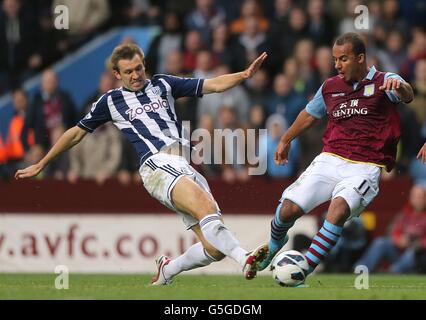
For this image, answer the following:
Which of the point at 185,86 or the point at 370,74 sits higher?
the point at 370,74

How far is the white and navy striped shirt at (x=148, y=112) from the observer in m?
11.0

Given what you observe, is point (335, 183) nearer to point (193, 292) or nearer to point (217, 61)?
point (193, 292)

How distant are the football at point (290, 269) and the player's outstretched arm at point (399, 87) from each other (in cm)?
164

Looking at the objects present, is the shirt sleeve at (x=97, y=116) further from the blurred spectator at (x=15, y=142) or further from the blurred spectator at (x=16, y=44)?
the blurred spectator at (x=16, y=44)

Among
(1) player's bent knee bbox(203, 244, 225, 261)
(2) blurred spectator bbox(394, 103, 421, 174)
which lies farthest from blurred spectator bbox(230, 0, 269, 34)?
(1) player's bent knee bbox(203, 244, 225, 261)

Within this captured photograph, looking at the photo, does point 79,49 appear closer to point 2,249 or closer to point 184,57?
point 184,57

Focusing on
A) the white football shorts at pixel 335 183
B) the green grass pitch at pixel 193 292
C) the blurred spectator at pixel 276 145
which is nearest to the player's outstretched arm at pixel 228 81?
the white football shorts at pixel 335 183

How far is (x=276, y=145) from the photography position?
54.0 feet

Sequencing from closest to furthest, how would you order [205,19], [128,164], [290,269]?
[290,269] < [128,164] < [205,19]

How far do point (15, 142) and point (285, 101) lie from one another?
3922 millimetres

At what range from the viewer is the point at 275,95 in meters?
17.6

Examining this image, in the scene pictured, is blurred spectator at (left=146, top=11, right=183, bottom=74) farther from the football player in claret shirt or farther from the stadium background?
the football player in claret shirt

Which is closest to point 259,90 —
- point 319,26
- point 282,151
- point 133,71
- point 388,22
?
point 319,26
